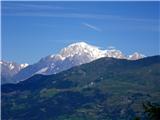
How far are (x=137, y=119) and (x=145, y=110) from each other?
104 cm

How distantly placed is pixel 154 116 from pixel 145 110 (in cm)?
134

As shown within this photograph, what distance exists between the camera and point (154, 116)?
36812 millimetres

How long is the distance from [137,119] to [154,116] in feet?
5.27

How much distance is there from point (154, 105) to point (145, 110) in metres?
1.53

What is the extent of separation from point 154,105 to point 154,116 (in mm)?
2437

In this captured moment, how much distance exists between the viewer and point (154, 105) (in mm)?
39125

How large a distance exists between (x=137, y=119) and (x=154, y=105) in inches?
94.7

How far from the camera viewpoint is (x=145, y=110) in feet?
125

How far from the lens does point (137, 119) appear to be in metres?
37.7
